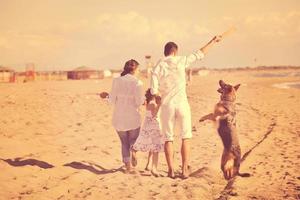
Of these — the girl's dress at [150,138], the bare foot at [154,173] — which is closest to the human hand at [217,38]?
the girl's dress at [150,138]

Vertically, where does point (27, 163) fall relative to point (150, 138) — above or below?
below

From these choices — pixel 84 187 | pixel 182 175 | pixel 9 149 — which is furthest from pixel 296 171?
pixel 9 149

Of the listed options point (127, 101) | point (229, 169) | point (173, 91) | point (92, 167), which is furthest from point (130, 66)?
point (229, 169)

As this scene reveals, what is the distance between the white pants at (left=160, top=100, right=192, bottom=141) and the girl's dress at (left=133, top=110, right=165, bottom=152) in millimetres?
342

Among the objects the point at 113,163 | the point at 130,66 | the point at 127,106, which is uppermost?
the point at 130,66

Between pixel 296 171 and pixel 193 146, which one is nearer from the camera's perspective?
pixel 296 171

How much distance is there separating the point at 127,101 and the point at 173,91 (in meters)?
0.93

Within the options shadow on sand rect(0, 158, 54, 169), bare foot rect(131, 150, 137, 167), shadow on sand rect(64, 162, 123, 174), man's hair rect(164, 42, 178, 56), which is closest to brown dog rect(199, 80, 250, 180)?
man's hair rect(164, 42, 178, 56)

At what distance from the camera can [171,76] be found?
5898mm

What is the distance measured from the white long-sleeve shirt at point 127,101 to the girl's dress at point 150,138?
0.19 m

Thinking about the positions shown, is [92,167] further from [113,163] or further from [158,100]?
[158,100]

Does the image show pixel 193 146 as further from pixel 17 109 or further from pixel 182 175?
pixel 17 109

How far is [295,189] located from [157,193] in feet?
6.24

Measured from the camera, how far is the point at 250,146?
8805mm
